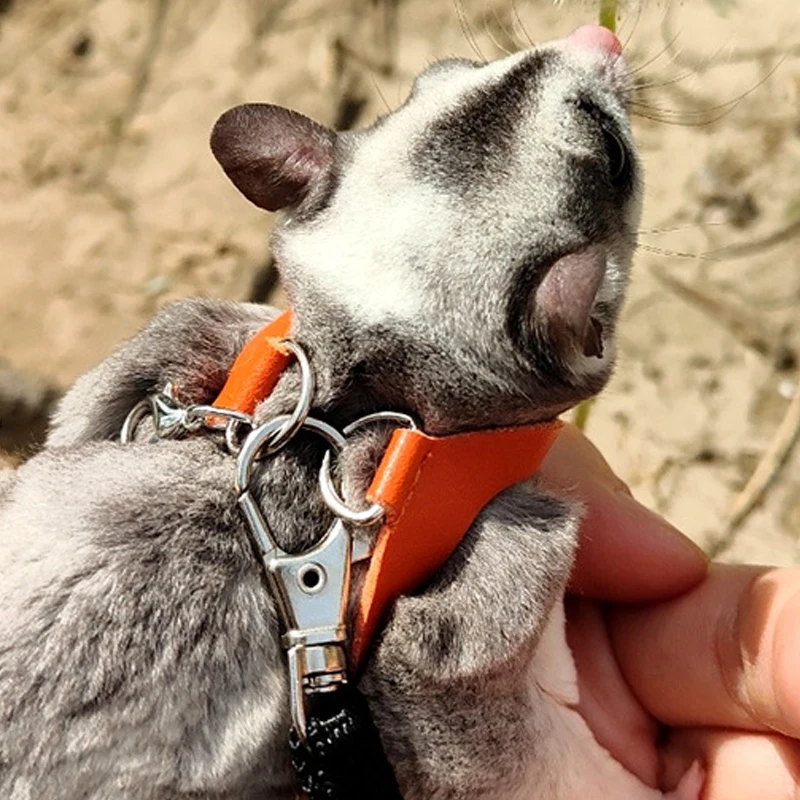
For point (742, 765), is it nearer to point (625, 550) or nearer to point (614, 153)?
point (625, 550)

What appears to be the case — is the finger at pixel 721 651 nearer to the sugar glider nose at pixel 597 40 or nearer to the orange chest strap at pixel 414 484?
the orange chest strap at pixel 414 484

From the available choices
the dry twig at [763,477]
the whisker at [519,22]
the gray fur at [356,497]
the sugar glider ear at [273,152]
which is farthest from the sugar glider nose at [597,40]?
the dry twig at [763,477]

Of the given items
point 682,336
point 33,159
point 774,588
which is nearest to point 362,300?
point 774,588

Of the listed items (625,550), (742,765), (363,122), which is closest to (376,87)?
(363,122)

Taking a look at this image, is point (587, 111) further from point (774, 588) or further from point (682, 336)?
point (682, 336)

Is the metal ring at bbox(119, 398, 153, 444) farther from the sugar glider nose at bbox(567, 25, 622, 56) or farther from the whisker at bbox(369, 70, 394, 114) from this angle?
the whisker at bbox(369, 70, 394, 114)

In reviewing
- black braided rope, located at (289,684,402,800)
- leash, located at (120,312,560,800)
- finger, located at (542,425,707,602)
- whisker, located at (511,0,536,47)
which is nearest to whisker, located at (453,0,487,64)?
whisker, located at (511,0,536,47)
